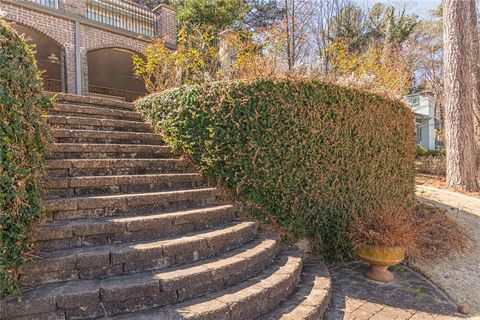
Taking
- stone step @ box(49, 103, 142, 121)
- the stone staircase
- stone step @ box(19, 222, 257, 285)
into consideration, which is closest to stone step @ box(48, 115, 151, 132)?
the stone staircase

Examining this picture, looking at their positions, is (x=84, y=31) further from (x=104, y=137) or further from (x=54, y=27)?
(x=104, y=137)

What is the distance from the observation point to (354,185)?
4734 millimetres

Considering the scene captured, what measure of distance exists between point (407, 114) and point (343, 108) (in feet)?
6.37

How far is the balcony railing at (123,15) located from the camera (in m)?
9.11

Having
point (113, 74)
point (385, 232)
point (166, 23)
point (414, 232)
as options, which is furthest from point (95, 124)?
point (113, 74)

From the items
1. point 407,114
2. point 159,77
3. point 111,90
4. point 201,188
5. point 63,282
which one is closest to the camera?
point 63,282

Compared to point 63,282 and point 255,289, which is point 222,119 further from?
point 63,282

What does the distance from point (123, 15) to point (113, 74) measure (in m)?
3.31

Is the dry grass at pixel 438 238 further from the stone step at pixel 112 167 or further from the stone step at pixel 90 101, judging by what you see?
the stone step at pixel 90 101

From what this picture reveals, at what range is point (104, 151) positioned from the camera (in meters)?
4.11

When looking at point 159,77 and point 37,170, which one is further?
point 159,77

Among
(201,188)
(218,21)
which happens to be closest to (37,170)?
(201,188)

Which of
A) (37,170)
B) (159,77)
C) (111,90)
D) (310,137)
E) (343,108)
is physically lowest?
(37,170)

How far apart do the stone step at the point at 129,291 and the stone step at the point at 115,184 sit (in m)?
1.23
